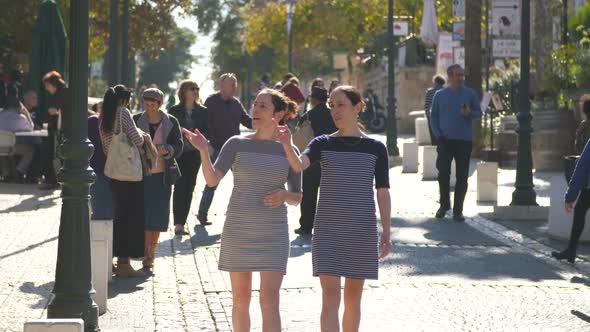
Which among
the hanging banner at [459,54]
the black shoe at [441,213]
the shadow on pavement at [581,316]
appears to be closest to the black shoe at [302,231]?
the black shoe at [441,213]

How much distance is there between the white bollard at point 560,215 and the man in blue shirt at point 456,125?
1.89 metres

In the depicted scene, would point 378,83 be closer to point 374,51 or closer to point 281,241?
point 374,51

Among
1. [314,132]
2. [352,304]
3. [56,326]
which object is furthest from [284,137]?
[314,132]

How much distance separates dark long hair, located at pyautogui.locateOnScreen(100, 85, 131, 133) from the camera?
1109 centimetres

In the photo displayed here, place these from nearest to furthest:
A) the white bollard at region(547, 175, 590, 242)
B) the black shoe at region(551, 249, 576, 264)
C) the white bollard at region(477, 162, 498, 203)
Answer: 1. the black shoe at region(551, 249, 576, 264)
2. the white bollard at region(547, 175, 590, 242)
3. the white bollard at region(477, 162, 498, 203)

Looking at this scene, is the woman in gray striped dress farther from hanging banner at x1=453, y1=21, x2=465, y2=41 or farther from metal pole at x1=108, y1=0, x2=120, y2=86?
hanging banner at x1=453, y1=21, x2=465, y2=41

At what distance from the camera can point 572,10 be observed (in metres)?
38.7

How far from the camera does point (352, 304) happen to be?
23.5 ft

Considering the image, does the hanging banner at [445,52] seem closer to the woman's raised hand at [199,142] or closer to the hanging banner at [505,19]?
the hanging banner at [505,19]

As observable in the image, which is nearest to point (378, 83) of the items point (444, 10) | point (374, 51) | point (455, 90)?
point (374, 51)

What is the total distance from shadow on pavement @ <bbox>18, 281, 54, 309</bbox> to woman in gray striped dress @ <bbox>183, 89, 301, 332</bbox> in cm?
277

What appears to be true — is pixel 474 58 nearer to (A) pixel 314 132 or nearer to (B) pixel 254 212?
(A) pixel 314 132

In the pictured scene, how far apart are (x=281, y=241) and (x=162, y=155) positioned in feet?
15.7

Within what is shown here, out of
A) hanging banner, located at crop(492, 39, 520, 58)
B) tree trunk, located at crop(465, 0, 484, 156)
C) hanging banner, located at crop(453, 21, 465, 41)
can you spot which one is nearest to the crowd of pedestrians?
hanging banner, located at crop(492, 39, 520, 58)
